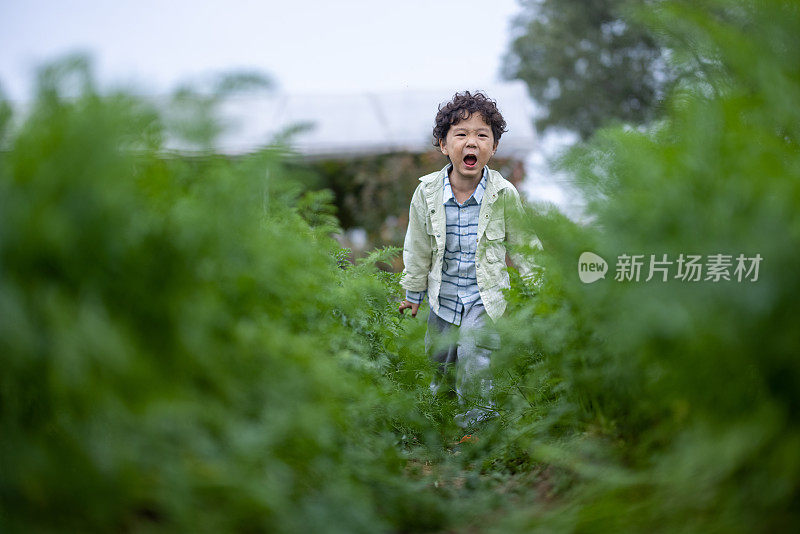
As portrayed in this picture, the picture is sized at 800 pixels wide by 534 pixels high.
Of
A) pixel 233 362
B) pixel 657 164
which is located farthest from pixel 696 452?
pixel 233 362

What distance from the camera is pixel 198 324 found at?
1.49 meters

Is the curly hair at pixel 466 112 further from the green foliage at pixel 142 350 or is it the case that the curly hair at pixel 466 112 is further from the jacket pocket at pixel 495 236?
the green foliage at pixel 142 350

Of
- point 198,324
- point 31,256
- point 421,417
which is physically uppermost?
point 31,256

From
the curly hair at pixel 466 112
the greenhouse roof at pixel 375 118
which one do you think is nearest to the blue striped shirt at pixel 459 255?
the curly hair at pixel 466 112

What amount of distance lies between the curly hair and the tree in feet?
62.1

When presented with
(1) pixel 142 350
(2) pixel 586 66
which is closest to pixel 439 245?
(1) pixel 142 350

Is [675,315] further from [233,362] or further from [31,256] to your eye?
[31,256]

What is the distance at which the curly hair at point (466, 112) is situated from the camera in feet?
14.3

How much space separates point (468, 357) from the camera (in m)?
3.76

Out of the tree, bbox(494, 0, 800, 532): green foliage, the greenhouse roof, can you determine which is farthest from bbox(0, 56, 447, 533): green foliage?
the tree

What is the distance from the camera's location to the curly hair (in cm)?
437

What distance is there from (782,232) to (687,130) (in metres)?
0.44

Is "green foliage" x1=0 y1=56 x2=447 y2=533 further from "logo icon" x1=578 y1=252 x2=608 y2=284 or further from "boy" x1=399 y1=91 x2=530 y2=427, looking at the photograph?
"boy" x1=399 y1=91 x2=530 y2=427

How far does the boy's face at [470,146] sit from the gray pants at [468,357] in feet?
2.57
